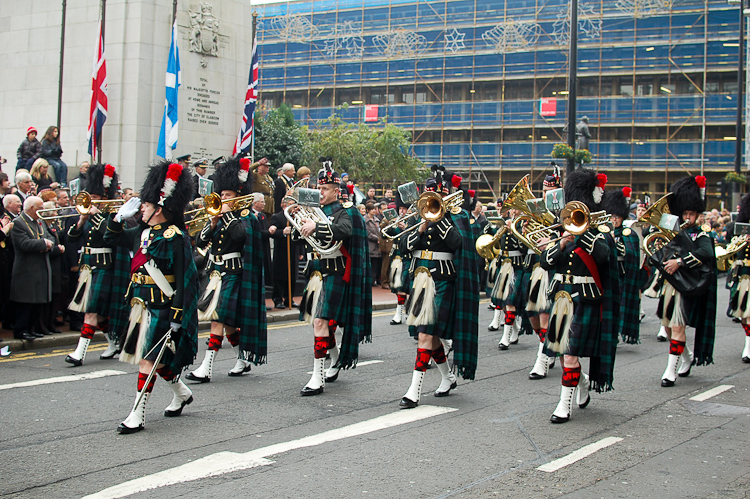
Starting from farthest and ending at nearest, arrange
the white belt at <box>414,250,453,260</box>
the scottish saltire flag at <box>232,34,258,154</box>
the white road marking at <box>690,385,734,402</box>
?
the scottish saltire flag at <box>232,34,258,154</box> → the white road marking at <box>690,385,734,402</box> → the white belt at <box>414,250,453,260</box>

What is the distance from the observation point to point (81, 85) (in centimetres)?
1933

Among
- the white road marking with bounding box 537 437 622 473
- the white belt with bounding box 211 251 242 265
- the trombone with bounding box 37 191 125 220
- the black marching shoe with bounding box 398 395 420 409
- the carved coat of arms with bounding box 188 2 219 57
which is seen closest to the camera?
the white road marking with bounding box 537 437 622 473

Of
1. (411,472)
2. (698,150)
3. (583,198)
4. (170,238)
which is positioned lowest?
(411,472)

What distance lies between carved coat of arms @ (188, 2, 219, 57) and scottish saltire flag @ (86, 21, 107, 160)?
2255mm

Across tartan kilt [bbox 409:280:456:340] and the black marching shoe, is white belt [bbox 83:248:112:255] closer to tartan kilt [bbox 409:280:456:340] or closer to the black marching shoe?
tartan kilt [bbox 409:280:456:340]

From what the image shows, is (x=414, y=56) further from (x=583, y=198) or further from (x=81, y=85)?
(x=583, y=198)

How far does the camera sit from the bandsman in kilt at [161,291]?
6859mm

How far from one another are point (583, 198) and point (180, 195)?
12.5 ft

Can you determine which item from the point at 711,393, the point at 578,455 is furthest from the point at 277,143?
the point at 578,455

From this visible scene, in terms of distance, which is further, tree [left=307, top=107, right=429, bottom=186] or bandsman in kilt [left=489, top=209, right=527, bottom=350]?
tree [left=307, top=107, right=429, bottom=186]

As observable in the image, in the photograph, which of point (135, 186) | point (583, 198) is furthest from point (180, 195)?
point (135, 186)

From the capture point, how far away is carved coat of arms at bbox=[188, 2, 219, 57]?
1948cm

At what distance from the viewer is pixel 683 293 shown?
9664 millimetres

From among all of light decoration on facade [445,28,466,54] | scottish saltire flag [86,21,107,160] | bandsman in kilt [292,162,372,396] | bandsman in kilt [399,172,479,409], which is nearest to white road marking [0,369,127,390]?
bandsman in kilt [292,162,372,396]
